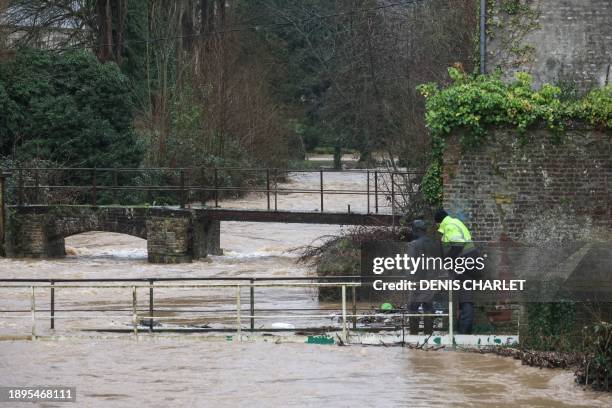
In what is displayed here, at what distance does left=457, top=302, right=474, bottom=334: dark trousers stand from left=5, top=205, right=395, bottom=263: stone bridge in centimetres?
1573

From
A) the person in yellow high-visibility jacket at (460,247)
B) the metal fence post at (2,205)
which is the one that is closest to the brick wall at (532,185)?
the person in yellow high-visibility jacket at (460,247)

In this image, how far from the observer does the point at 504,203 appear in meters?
19.0

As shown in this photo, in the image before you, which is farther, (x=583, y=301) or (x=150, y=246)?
(x=150, y=246)

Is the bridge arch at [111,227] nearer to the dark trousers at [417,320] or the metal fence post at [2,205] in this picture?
the metal fence post at [2,205]

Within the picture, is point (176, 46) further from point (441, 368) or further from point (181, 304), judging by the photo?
point (441, 368)

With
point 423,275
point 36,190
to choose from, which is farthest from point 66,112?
point 423,275

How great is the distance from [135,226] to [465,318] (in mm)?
18478

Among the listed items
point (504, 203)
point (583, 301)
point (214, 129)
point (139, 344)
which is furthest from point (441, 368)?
point (214, 129)

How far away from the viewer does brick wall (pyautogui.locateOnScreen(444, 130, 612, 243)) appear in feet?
62.1

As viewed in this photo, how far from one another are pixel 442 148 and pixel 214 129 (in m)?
29.7

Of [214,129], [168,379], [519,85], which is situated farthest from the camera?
[214,129]

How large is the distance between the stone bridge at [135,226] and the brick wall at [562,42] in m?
13.5

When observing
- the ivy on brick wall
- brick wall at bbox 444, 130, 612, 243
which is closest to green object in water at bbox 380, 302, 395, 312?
brick wall at bbox 444, 130, 612, 243

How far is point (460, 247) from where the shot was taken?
17.5 m
